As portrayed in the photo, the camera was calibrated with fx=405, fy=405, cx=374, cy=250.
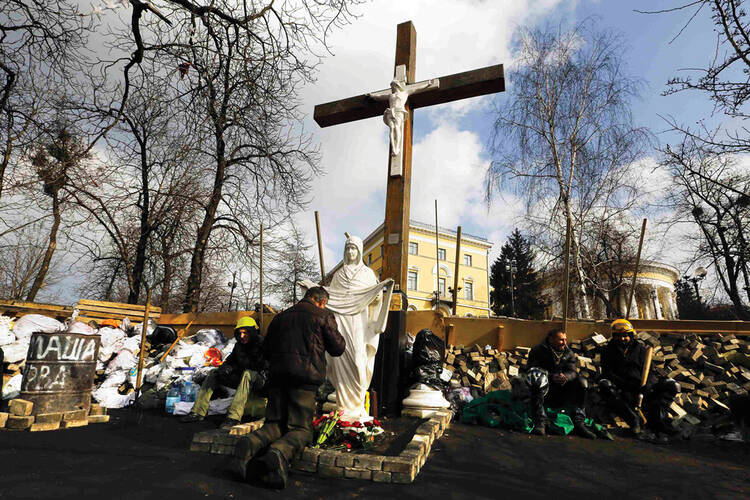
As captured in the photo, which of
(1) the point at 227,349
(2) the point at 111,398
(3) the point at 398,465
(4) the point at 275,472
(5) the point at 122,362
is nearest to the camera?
(4) the point at 275,472

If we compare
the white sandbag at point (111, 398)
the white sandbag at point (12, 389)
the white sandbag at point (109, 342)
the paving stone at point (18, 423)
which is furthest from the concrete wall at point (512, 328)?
the white sandbag at point (12, 389)

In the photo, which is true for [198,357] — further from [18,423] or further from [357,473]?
[357,473]

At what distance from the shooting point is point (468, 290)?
45.0m

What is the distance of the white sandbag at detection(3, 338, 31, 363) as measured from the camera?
277 inches

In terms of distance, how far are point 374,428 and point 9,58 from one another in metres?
6.51

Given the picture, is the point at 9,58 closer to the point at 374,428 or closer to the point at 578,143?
the point at 374,428

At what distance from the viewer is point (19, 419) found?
4605mm

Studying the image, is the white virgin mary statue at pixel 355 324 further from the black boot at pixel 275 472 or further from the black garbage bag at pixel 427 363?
the black boot at pixel 275 472

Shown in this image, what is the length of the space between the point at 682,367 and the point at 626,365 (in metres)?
1.50

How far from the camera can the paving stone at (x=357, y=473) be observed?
321cm

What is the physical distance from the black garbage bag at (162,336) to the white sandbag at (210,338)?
2.69 feet

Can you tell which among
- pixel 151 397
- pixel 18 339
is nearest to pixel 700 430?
pixel 151 397

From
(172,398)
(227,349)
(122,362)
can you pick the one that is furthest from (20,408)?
(227,349)

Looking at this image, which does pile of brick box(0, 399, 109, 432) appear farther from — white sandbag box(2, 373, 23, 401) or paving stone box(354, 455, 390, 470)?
paving stone box(354, 455, 390, 470)
